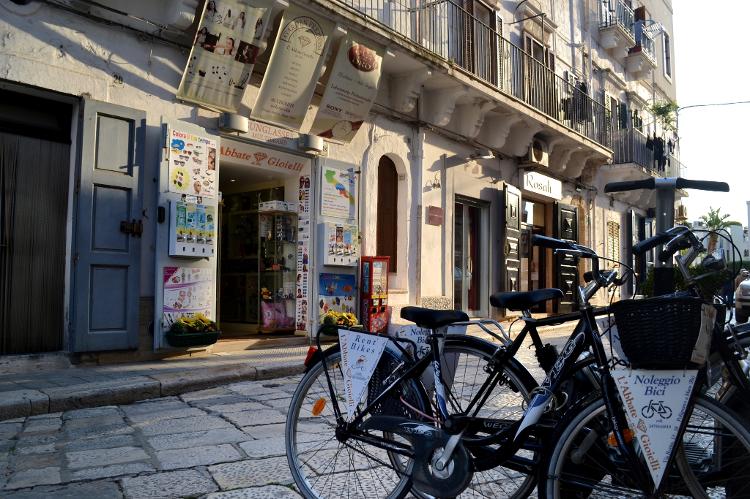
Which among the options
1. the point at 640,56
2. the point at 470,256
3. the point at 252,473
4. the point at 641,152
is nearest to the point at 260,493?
the point at 252,473

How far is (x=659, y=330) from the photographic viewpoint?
6.95 ft

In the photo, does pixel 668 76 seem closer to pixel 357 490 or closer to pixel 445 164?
pixel 445 164

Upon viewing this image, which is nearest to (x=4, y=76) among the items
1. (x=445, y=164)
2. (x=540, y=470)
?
(x=540, y=470)

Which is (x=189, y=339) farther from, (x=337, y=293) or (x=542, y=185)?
(x=542, y=185)

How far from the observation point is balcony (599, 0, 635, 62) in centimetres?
1903

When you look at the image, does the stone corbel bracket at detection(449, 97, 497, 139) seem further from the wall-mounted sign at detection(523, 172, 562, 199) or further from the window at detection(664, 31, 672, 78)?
the window at detection(664, 31, 672, 78)

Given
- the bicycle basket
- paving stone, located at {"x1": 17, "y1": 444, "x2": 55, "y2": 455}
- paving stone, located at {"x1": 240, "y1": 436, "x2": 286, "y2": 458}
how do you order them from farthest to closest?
1. paving stone, located at {"x1": 17, "y1": 444, "x2": 55, "y2": 455}
2. paving stone, located at {"x1": 240, "y1": 436, "x2": 286, "y2": 458}
3. the bicycle basket

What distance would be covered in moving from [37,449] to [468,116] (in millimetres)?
10062

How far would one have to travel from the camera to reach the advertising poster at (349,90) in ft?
31.2

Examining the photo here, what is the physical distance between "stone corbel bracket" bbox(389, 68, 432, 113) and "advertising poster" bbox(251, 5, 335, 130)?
2116 millimetres

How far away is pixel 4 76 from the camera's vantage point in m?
6.51

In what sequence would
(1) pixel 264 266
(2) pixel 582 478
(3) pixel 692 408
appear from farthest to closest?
(1) pixel 264 266 → (2) pixel 582 478 → (3) pixel 692 408

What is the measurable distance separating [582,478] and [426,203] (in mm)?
9635

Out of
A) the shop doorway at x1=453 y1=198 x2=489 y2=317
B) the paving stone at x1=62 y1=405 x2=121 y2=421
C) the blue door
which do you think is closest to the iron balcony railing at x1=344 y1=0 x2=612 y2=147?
the shop doorway at x1=453 y1=198 x2=489 y2=317
